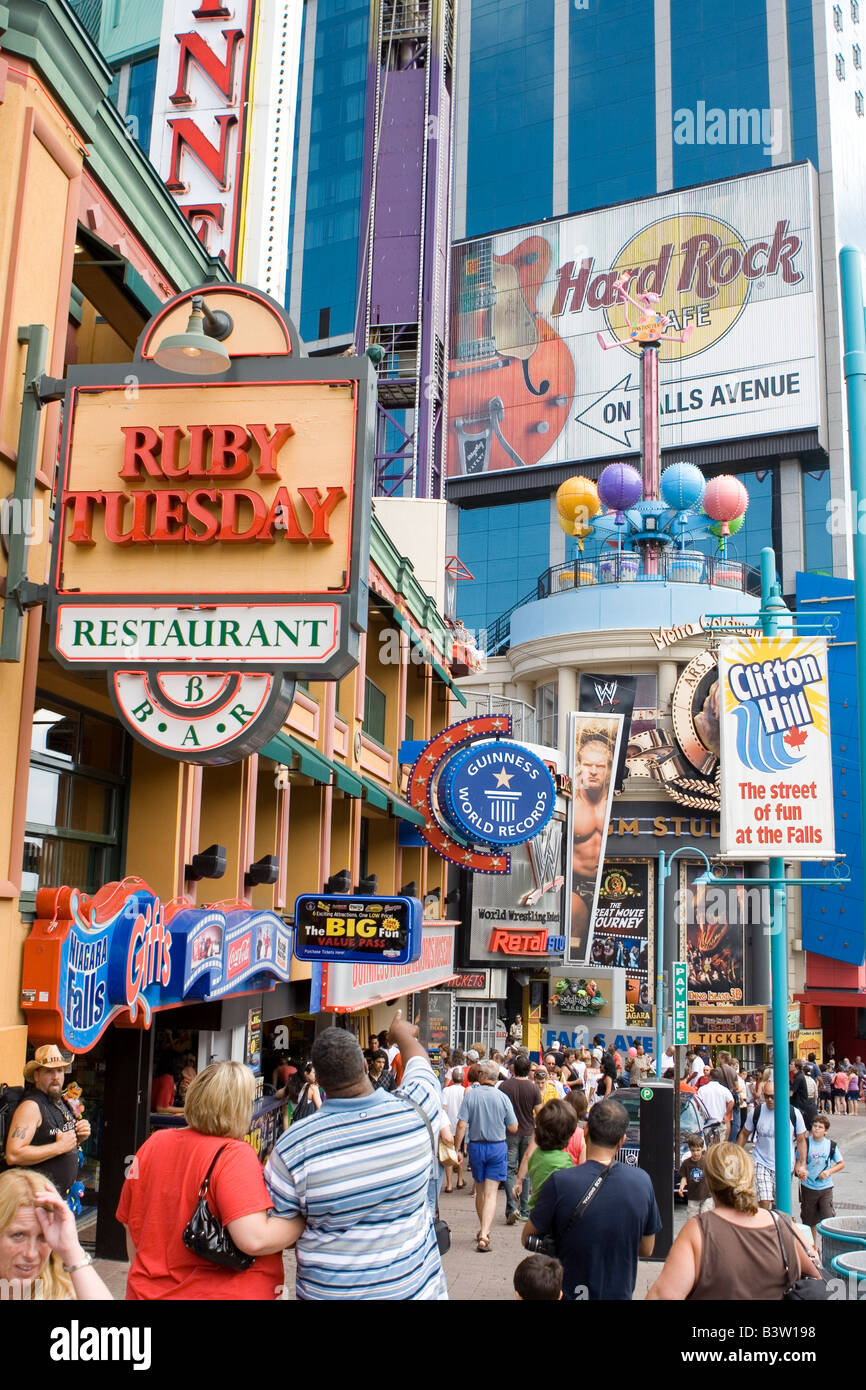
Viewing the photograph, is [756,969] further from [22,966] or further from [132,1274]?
[132,1274]

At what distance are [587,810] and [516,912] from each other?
5442 millimetres

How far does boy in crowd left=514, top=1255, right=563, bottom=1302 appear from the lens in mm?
4875

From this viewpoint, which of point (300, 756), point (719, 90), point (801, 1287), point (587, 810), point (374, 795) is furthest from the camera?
point (719, 90)

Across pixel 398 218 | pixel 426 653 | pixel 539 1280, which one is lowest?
pixel 539 1280

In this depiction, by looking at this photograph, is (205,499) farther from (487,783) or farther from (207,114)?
(487,783)

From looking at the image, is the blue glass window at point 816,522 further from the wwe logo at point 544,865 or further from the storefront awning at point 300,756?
the storefront awning at point 300,756

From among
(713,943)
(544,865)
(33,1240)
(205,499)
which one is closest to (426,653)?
(544,865)

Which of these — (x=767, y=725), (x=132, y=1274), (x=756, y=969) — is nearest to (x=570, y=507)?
(x=756, y=969)

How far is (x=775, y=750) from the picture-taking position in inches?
Answer: 513

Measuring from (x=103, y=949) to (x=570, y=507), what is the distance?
39545 millimetres

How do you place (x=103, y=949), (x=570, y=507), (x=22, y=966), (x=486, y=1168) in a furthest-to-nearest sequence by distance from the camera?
(x=570, y=507), (x=486, y=1168), (x=103, y=949), (x=22, y=966)

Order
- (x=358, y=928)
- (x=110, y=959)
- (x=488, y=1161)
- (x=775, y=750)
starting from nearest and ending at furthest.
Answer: (x=110, y=959) < (x=488, y=1161) < (x=775, y=750) < (x=358, y=928)

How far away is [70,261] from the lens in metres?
10.2

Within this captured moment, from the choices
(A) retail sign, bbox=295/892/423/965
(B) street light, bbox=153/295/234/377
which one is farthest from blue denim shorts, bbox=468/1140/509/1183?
(B) street light, bbox=153/295/234/377
